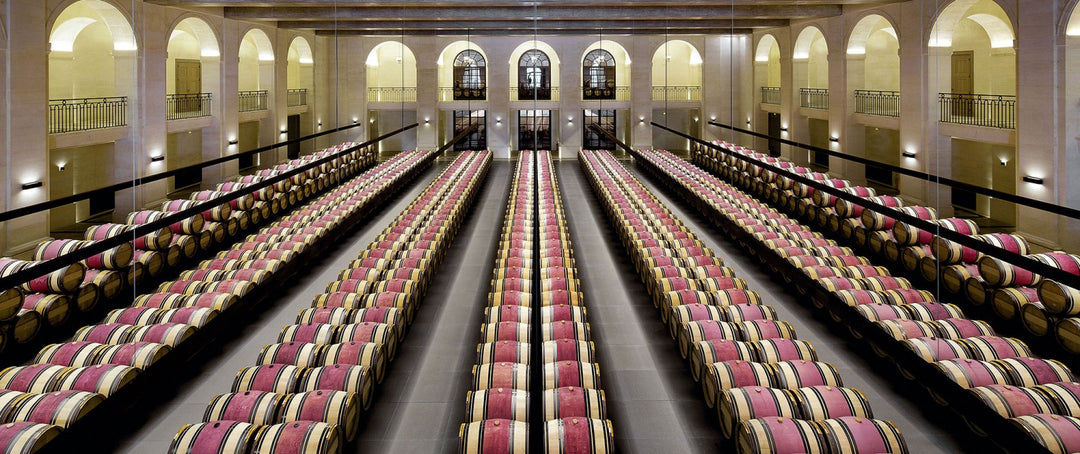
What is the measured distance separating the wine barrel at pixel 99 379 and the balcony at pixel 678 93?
1146 inches

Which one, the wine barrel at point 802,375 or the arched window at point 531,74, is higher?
the arched window at point 531,74

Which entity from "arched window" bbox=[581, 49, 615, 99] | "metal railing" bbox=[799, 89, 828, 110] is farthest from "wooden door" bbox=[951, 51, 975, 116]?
"arched window" bbox=[581, 49, 615, 99]

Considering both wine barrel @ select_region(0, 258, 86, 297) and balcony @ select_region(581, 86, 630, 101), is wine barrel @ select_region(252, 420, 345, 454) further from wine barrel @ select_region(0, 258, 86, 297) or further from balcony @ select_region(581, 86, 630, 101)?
balcony @ select_region(581, 86, 630, 101)

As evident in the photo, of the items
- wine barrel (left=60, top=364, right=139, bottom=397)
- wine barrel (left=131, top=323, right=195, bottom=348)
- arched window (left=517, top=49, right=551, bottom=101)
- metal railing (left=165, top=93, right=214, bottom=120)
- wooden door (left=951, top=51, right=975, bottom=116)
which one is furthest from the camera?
arched window (left=517, top=49, right=551, bottom=101)

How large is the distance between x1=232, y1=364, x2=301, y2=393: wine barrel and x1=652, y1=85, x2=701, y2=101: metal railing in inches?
1128

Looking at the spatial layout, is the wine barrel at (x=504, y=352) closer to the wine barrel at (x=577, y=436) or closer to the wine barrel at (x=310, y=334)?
the wine barrel at (x=577, y=436)

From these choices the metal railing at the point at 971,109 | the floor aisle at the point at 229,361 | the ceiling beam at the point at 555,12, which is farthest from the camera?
the ceiling beam at the point at 555,12

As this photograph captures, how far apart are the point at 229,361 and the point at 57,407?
247 cm

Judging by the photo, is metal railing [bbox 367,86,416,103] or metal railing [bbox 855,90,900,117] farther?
metal railing [bbox 367,86,416,103]

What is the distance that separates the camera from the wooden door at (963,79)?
1898 centimetres

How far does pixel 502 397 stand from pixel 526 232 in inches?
226

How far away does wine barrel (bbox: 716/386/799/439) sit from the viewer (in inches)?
192

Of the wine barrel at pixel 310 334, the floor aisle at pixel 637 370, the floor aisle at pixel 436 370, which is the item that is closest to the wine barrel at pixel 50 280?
the wine barrel at pixel 310 334

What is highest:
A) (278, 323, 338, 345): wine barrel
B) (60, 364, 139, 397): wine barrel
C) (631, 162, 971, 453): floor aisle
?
(278, 323, 338, 345): wine barrel
